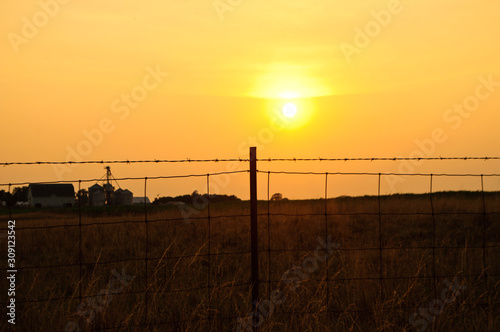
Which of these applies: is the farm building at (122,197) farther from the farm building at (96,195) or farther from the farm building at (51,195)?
the farm building at (51,195)

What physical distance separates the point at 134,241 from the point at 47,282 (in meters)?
4.40

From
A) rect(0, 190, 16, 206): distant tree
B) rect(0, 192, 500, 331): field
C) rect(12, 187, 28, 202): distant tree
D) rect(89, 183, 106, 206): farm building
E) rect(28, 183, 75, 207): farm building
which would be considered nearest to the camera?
rect(0, 190, 16, 206): distant tree

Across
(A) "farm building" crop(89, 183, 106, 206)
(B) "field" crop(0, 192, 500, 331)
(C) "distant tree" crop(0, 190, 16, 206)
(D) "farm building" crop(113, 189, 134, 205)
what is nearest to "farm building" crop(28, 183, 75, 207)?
(A) "farm building" crop(89, 183, 106, 206)

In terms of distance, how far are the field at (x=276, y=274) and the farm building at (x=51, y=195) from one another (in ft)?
169

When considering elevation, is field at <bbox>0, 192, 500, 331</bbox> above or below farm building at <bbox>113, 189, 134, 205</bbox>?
below

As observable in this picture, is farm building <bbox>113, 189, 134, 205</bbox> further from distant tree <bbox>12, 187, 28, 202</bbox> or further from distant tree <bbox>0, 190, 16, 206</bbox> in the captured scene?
distant tree <bbox>0, 190, 16, 206</bbox>

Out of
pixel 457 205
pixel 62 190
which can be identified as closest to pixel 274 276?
pixel 457 205

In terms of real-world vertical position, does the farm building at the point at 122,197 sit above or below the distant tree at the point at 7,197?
above

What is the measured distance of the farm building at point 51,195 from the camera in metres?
67.2

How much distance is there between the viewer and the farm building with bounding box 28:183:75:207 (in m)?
A: 67.2

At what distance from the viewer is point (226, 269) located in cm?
1080

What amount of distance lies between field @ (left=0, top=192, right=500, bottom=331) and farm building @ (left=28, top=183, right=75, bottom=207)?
169 ft

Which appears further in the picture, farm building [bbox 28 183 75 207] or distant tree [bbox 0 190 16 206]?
farm building [bbox 28 183 75 207]

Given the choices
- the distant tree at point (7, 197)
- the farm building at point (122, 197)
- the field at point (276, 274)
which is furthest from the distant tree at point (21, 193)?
the field at point (276, 274)
